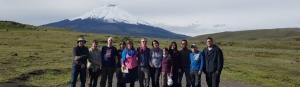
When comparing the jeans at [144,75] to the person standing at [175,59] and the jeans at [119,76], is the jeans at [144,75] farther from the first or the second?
the person standing at [175,59]

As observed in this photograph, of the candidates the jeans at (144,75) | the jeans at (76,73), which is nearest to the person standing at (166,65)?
the jeans at (144,75)

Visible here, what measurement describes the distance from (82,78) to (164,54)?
3552mm

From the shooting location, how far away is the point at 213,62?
13016mm

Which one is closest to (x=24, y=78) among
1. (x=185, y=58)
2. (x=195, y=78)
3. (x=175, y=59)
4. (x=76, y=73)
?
(x=76, y=73)

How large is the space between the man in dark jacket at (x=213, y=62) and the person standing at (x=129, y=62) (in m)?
2.87

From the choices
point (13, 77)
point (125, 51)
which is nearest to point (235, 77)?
point (125, 51)

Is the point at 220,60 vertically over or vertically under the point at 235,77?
over

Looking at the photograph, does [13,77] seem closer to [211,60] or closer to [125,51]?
[125,51]

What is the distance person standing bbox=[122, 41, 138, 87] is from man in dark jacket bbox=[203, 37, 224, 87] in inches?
113

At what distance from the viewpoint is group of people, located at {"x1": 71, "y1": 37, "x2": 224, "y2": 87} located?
13312mm

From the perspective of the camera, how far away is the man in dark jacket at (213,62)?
12.9 meters

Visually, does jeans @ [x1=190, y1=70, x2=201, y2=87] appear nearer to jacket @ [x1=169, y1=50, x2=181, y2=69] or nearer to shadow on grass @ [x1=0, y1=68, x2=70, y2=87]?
jacket @ [x1=169, y1=50, x2=181, y2=69]

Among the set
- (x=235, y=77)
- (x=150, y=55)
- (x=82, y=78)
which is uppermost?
(x=150, y=55)

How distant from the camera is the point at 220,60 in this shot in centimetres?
1293
